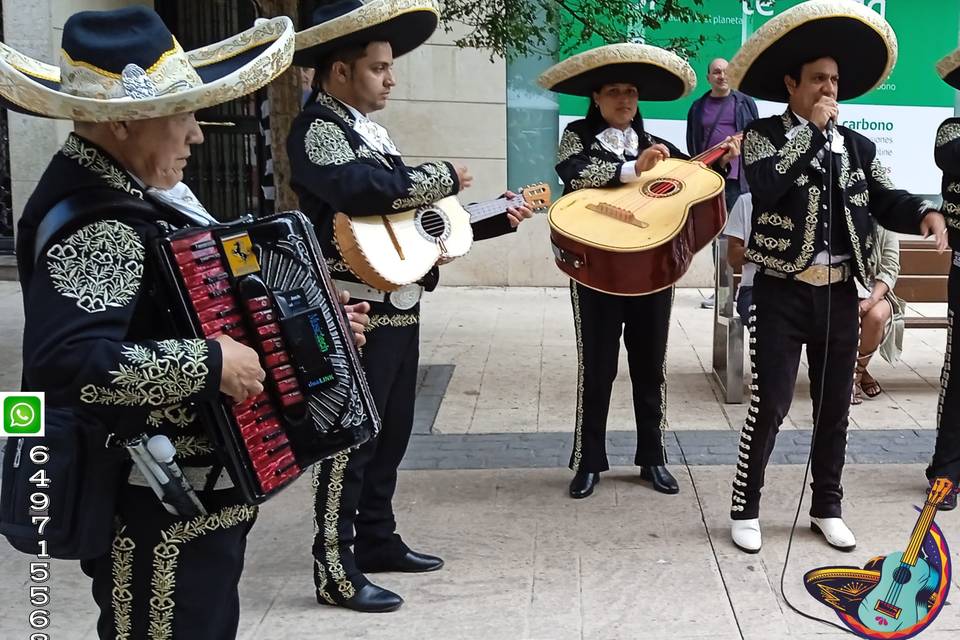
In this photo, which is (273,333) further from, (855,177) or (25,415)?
(855,177)

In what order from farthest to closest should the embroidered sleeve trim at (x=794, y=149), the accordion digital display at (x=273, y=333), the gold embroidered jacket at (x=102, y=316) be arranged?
1. the embroidered sleeve trim at (x=794, y=149)
2. the accordion digital display at (x=273, y=333)
3. the gold embroidered jacket at (x=102, y=316)

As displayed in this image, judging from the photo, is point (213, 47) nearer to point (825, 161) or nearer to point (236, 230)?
point (236, 230)

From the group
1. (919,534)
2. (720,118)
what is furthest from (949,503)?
(720,118)

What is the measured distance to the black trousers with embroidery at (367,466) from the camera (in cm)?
329

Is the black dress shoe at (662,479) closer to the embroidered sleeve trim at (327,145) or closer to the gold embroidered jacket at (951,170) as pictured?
the gold embroidered jacket at (951,170)

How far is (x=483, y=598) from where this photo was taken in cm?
343

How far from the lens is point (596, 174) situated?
4152 millimetres

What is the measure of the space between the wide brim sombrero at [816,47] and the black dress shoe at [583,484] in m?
1.85

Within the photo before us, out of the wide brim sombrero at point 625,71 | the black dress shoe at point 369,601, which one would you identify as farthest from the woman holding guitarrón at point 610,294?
the black dress shoe at point 369,601

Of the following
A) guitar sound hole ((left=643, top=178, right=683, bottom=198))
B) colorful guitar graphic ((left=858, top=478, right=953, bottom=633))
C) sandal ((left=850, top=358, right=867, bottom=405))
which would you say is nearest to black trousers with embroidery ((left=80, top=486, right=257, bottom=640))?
colorful guitar graphic ((left=858, top=478, right=953, bottom=633))

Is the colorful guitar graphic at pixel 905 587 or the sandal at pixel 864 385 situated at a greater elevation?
the colorful guitar graphic at pixel 905 587

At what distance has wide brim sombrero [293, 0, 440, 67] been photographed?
122 inches

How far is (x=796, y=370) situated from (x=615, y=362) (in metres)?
0.89

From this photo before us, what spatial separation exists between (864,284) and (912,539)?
1043 millimetres
